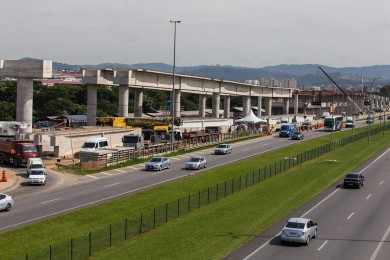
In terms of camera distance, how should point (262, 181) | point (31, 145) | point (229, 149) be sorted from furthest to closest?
point (229, 149) < point (31, 145) < point (262, 181)

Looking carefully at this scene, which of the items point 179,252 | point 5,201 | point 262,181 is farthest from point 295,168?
point 179,252

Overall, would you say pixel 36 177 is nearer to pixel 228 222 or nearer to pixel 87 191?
pixel 87 191

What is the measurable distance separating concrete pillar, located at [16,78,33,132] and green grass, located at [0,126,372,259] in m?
25.2

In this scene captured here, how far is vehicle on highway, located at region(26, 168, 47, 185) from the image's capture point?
58219 millimetres

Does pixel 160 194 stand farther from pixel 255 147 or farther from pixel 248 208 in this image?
pixel 255 147

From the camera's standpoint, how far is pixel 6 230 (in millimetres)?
38562

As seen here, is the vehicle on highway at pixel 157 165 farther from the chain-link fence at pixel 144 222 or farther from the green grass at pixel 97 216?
the chain-link fence at pixel 144 222

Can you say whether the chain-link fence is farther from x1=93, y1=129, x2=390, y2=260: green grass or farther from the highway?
the highway

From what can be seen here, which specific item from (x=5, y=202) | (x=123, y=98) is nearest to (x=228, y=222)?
(x=5, y=202)

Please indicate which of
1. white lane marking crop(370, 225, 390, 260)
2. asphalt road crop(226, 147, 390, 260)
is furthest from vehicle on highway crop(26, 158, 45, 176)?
white lane marking crop(370, 225, 390, 260)

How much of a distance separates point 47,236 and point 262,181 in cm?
2899

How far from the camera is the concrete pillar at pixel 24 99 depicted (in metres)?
81.6

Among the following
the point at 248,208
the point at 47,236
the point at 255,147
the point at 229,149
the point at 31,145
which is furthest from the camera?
the point at 255,147

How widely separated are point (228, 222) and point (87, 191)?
1734 centimetres
